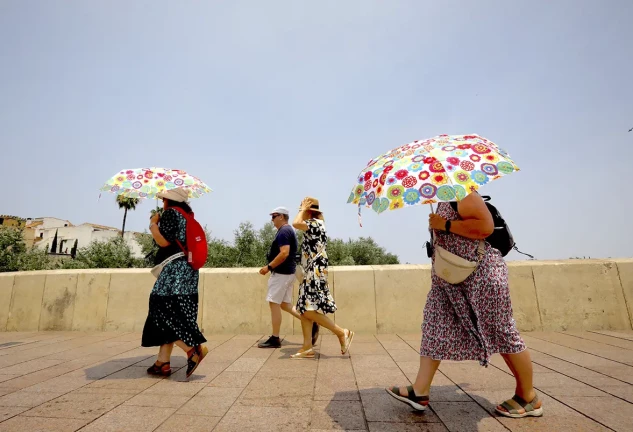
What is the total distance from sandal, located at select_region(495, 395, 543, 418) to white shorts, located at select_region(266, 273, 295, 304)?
2.88 m

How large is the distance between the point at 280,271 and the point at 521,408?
3.05 meters

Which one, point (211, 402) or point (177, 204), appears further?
point (177, 204)

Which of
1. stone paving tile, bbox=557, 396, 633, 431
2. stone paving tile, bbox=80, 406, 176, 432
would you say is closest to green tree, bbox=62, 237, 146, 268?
stone paving tile, bbox=80, 406, 176, 432

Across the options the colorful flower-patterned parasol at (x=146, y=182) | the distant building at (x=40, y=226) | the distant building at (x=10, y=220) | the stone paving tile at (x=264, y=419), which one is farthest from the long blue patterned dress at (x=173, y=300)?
the distant building at (x=40, y=226)

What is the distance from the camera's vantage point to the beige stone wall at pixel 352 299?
210 inches

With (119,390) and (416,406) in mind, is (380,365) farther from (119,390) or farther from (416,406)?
(119,390)

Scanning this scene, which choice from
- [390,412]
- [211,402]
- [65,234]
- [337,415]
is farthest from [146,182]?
[65,234]

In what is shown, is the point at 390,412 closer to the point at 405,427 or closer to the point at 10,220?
the point at 405,427

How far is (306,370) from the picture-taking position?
3.50 metres

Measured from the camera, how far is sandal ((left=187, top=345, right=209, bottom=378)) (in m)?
3.20

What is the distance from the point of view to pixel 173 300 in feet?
11.1

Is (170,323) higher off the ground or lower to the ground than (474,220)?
lower

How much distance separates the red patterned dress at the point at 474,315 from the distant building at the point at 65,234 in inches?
2088

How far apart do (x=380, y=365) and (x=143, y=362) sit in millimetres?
2695
